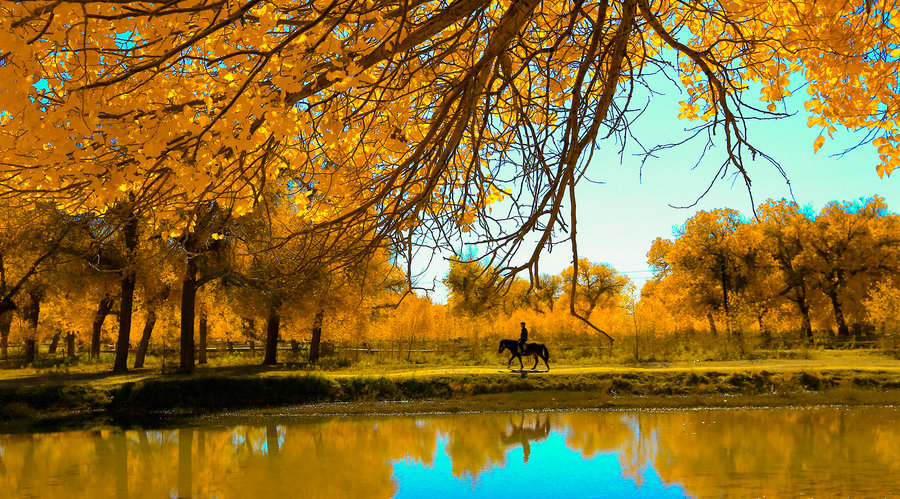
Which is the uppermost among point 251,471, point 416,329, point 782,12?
point 782,12

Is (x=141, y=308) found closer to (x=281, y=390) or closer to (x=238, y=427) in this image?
(x=281, y=390)

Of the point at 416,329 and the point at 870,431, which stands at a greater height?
the point at 416,329

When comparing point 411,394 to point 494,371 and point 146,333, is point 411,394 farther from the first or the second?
point 146,333

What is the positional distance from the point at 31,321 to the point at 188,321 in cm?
1216

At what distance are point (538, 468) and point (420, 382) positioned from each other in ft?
23.1

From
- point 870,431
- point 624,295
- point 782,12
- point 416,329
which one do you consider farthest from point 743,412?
point 416,329

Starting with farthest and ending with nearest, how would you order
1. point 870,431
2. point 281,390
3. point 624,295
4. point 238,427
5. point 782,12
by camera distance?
point 624,295 < point 281,390 < point 238,427 < point 870,431 < point 782,12

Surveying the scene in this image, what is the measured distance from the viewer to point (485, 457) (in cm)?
1039

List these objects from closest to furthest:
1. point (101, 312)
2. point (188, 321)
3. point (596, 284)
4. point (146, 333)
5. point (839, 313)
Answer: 1. point (188, 321)
2. point (146, 333)
3. point (101, 312)
4. point (839, 313)
5. point (596, 284)

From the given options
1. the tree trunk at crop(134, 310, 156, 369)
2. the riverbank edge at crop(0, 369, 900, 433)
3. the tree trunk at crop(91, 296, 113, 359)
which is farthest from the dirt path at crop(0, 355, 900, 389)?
the tree trunk at crop(91, 296, 113, 359)

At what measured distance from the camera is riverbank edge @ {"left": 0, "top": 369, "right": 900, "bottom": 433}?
14.3 m

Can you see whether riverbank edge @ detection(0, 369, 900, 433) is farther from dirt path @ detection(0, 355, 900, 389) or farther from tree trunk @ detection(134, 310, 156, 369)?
tree trunk @ detection(134, 310, 156, 369)

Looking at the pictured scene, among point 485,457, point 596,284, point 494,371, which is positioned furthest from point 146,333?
point 596,284

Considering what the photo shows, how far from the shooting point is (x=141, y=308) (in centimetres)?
2220
